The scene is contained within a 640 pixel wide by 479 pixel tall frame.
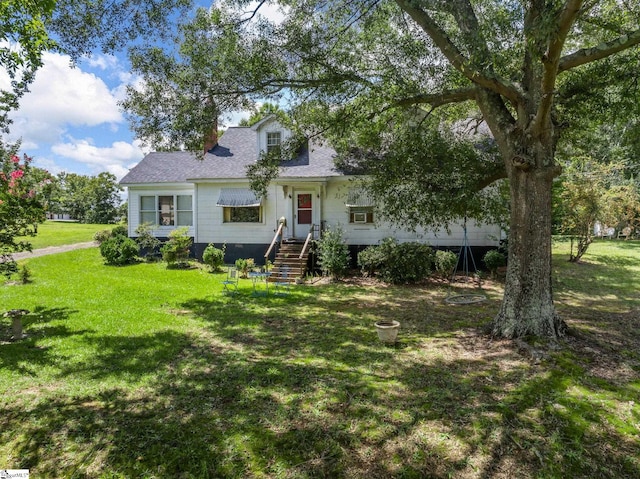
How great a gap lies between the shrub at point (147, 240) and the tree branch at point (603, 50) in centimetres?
1511

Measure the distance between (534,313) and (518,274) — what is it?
636mm

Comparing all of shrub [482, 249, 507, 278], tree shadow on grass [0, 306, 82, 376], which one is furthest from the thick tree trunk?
tree shadow on grass [0, 306, 82, 376]

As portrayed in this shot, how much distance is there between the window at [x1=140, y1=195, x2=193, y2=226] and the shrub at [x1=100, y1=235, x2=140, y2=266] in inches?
85.3

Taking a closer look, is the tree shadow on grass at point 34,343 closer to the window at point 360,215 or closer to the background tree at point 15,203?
the background tree at point 15,203

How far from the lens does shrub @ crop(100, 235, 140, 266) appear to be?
14430 mm

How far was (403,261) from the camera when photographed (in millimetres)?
11812

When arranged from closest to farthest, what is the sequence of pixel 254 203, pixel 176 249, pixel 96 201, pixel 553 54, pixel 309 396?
pixel 309 396, pixel 553 54, pixel 176 249, pixel 254 203, pixel 96 201

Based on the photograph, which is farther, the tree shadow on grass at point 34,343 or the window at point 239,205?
the window at point 239,205

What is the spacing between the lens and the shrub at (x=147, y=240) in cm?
1566

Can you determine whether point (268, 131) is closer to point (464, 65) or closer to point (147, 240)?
point (147, 240)

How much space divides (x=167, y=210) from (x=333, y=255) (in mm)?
8651

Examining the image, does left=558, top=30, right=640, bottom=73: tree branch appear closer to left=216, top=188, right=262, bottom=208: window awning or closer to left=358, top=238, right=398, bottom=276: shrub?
left=358, top=238, right=398, bottom=276: shrub

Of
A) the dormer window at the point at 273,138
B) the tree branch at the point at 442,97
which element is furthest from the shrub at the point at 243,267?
the tree branch at the point at 442,97

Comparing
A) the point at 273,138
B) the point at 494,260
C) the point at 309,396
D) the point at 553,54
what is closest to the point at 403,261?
the point at 494,260
